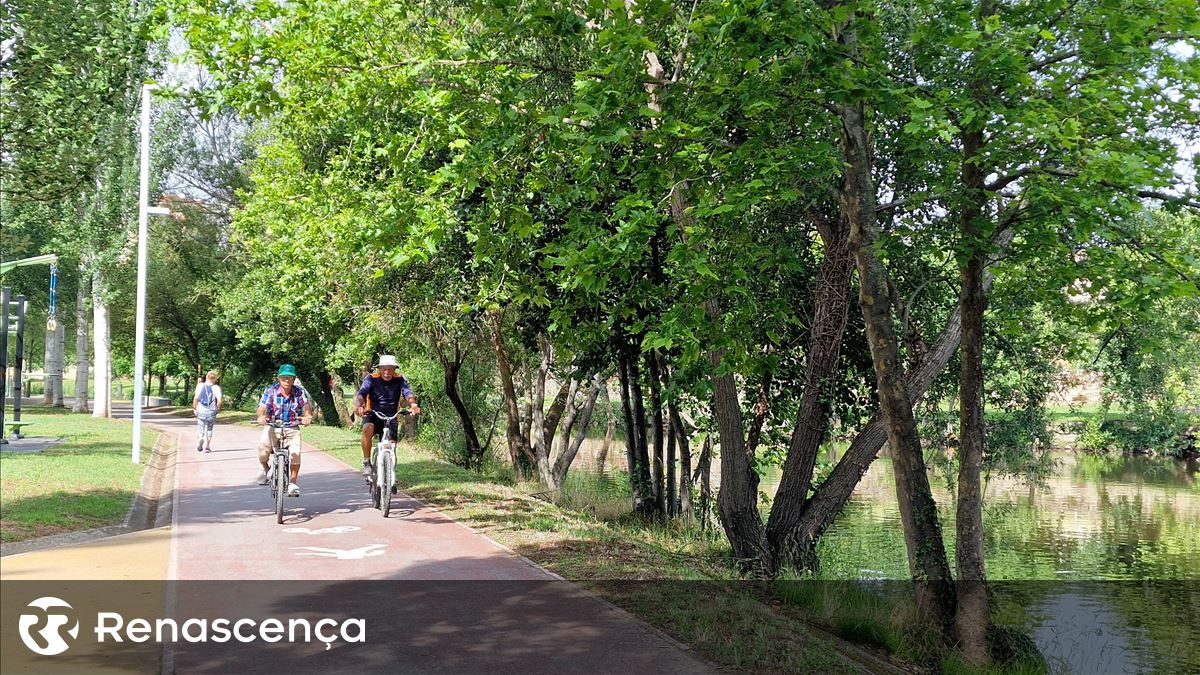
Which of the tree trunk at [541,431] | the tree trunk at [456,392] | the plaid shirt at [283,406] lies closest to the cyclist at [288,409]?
the plaid shirt at [283,406]

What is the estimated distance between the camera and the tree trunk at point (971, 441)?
945cm

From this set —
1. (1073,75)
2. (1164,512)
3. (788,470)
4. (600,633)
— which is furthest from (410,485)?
(1164,512)

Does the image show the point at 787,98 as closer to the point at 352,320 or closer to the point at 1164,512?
the point at 352,320

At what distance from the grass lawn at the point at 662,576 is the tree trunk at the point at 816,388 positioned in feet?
3.17

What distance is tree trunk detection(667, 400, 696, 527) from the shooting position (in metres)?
17.1

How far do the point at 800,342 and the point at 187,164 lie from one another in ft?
118

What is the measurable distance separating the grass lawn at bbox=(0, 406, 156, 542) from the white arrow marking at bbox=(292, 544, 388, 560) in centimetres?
253

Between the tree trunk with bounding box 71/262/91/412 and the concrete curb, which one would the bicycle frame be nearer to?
the concrete curb

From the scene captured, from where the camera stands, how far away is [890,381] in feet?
31.9

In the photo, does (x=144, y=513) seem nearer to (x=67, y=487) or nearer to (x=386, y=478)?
(x=67, y=487)

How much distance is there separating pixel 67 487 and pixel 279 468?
10.2ft

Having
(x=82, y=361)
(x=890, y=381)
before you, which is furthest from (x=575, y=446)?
(x=82, y=361)

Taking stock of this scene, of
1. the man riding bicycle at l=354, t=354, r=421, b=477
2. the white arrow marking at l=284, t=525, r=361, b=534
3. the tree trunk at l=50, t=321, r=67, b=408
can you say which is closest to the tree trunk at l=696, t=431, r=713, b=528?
the man riding bicycle at l=354, t=354, r=421, b=477

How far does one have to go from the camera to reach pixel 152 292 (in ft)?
145
